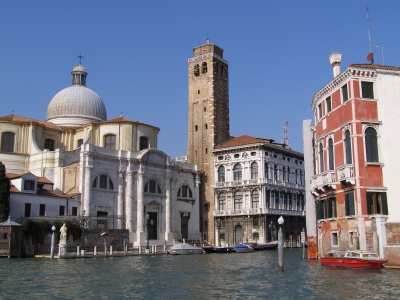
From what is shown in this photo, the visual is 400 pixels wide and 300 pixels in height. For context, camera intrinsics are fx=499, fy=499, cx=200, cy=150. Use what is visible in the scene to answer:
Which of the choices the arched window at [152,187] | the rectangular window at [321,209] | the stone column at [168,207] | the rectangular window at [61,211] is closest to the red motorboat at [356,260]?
the rectangular window at [321,209]

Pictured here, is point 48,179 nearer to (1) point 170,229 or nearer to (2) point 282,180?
(1) point 170,229

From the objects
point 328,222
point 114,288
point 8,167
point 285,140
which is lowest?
point 114,288

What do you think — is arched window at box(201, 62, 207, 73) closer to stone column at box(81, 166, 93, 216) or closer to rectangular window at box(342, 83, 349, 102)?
stone column at box(81, 166, 93, 216)

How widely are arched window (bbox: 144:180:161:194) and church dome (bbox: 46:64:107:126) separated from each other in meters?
9.54

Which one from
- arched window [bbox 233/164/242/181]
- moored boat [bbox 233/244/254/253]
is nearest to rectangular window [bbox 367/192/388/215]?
moored boat [bbox 233/244/254/253]

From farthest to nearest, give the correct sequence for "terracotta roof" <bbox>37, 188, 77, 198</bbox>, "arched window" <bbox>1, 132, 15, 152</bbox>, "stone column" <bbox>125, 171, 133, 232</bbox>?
"stone column" <bbox>125, 171, 133, 232</bbox>
"arched window" <bbox>1, 132, 15, 152</bbox>
"terracotta roof" <bbox>37, 188, 77, 198</bbox>

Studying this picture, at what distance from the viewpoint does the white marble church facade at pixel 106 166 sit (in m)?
41.8

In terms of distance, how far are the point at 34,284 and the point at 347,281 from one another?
426 inches

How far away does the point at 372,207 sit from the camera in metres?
21.7


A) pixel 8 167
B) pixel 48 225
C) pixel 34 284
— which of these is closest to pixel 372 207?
pixel 34 284

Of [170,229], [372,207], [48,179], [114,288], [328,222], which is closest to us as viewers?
[114,288]

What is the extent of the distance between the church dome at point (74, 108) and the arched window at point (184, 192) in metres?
11.1

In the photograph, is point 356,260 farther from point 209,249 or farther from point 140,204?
point 140,204

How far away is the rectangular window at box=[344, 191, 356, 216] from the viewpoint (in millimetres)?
22188
